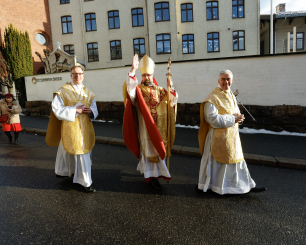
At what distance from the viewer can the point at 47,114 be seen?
12742 millimetres

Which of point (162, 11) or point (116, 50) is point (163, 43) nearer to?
point (162, 11)

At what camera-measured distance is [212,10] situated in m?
18.5

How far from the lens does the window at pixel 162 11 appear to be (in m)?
18.4

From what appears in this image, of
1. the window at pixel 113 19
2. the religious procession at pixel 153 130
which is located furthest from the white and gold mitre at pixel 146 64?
the window at pixel 113 19

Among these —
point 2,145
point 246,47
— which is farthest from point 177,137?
point 246,47

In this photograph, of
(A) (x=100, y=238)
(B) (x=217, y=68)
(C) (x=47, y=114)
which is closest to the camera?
(A) (x=100, y=238)

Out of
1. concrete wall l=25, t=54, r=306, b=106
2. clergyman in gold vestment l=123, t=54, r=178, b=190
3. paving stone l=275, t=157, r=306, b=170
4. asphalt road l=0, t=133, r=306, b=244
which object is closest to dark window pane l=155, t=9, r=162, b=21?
concrete wall l=25, t=54, r=306, b=106

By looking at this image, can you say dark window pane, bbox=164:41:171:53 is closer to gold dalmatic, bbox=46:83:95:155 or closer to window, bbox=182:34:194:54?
window, bbox=182:34:194:54

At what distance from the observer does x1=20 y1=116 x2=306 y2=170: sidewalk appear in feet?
14.9

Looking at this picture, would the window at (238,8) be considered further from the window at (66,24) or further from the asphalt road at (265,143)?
the window at (66,24)

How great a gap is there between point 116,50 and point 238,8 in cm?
1123

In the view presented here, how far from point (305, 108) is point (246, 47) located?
43.3 ft

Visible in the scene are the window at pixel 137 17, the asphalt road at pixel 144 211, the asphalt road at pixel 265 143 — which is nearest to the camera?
the asphalt road at pixel 144 211

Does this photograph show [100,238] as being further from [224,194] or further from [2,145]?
[2,145]
